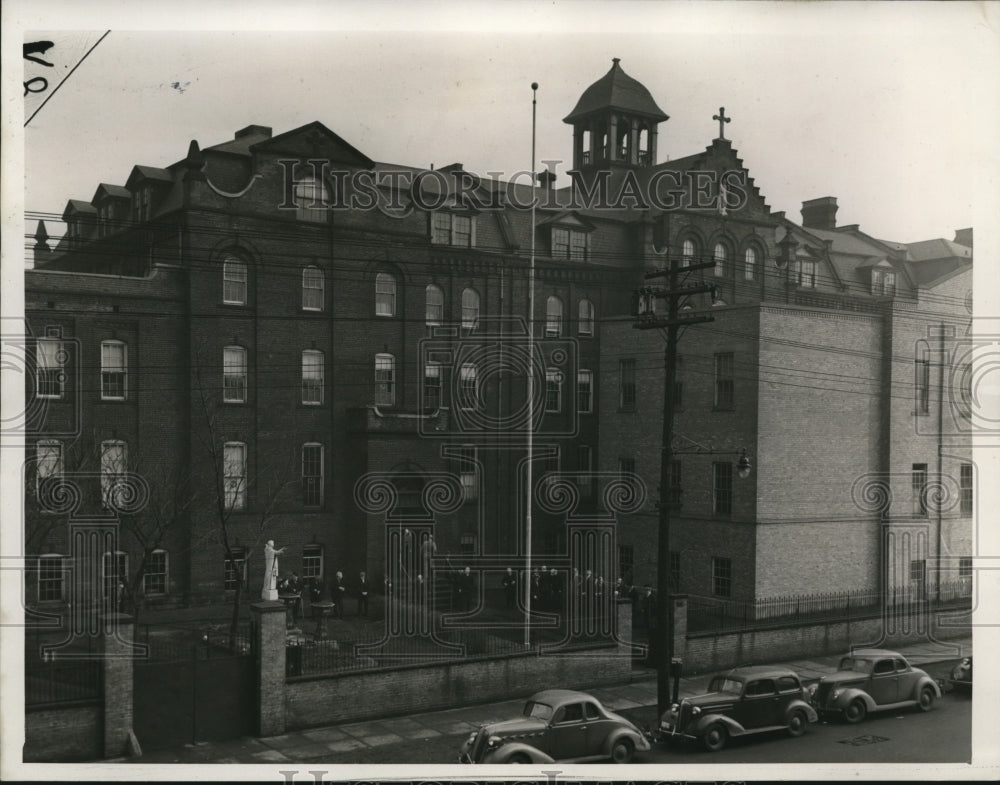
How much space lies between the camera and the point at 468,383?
23.6 m

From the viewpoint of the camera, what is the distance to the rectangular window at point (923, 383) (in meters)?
22.9

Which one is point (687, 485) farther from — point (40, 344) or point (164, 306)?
point (40, 344)

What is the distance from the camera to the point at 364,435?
923 inches

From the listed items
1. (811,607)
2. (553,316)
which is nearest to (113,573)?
(553,316)

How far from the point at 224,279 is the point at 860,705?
16932 mm

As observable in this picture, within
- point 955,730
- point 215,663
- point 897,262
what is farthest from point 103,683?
point 897,262

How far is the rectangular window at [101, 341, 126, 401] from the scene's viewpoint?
1981 centimetres

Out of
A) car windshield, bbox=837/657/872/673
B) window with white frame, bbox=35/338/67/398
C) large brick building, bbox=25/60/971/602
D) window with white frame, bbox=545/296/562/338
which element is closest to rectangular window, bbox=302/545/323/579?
large brick building, bbox=25/60/971/602

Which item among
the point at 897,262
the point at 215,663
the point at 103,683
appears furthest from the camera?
the point at 897,262

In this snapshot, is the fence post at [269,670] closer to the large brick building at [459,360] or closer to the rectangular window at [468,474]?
the large brick building at [459,360]

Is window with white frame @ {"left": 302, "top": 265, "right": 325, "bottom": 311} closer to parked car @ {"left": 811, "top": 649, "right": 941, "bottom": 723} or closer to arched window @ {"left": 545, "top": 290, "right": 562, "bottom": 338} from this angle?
arched window @ {"left": 545, "top": 290, "right": 562, "bottom": 338}

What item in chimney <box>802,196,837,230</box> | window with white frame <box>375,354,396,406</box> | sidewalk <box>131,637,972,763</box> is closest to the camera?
sidewalk <box>131,637,972,763</box>

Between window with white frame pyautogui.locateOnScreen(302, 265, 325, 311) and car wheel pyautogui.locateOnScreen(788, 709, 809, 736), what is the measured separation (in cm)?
1442

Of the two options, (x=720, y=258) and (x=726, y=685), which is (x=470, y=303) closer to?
(x=720, y=258)
